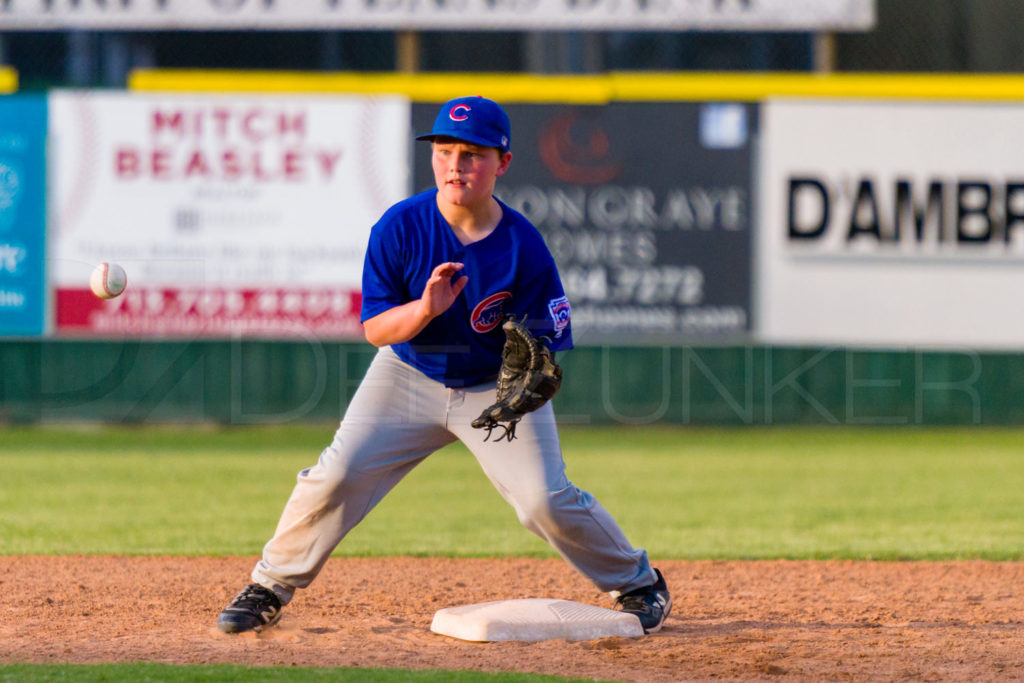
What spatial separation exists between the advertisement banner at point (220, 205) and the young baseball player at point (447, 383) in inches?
289

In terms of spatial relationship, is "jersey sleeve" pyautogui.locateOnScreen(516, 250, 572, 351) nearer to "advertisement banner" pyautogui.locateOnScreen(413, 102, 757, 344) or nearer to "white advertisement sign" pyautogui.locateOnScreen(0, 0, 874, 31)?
"advertisement banner" pyautogui.locateOnScreen(413, 102, 757, 344)

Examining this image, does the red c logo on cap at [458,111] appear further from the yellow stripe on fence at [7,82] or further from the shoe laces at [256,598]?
the yellow stripe on fence at [7,82]

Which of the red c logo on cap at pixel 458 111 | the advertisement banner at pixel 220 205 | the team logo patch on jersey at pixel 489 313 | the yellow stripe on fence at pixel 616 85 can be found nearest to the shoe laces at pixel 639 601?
the team logo patch on jersey at pixel 489 313

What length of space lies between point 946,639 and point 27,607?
10.1 ft

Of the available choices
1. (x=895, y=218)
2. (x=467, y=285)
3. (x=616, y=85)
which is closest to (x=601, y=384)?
(x=616, y=85)

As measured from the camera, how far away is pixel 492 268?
3861 mm

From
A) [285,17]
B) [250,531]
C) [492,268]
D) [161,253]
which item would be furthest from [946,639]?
[285,17]

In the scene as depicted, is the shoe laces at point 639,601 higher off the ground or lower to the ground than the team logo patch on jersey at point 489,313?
lower

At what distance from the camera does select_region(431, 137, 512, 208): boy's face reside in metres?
3.73

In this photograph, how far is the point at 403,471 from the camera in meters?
4.02

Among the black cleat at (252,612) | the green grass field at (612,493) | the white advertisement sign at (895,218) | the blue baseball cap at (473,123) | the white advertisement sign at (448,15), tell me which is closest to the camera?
the blue baseball cap at (473,123)

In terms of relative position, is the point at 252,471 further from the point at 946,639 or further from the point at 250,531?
the point at 946,639

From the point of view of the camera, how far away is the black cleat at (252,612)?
3.94 m

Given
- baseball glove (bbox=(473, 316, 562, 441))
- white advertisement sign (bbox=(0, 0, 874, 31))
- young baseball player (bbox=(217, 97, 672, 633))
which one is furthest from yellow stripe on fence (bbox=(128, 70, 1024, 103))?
baseball glove (bbox=(473, 316, 562, 441))
